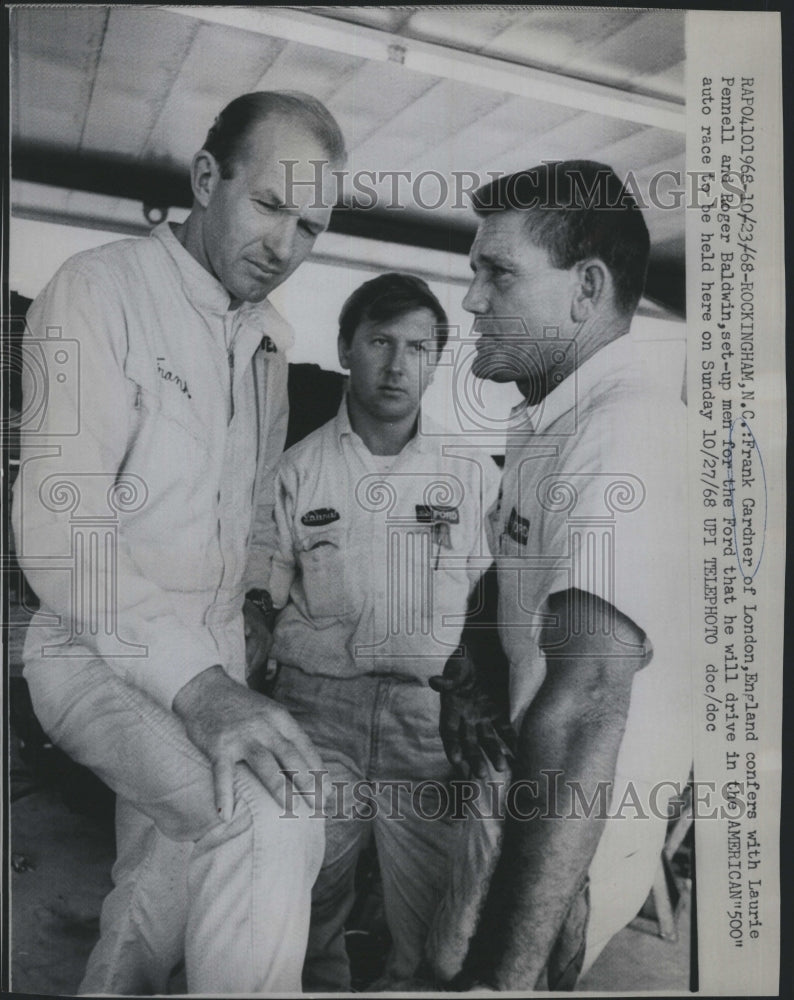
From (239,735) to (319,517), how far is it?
0.38 meters

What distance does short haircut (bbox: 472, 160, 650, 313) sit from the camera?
61.9 inches

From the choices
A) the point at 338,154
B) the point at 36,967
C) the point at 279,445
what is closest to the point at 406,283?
the point at 338,154

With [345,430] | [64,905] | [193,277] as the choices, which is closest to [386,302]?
[345,430]

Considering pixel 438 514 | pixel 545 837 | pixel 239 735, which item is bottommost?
pixel 545 837

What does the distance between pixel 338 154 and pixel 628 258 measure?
0.52 meters

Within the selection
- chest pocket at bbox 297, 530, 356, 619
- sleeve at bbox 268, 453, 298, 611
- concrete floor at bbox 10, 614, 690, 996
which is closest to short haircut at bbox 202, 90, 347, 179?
sleeve at bbox 268, 453, 298, 611

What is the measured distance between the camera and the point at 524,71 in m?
1.58

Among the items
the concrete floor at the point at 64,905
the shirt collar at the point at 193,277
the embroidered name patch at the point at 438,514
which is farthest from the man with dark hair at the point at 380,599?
the concrete floor at the point at 64,905

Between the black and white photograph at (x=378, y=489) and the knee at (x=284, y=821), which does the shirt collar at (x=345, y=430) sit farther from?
the knee at (x=284, y=821)

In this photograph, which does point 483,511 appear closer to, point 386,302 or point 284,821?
point 386,302

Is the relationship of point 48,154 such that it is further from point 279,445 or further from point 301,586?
point 301,586

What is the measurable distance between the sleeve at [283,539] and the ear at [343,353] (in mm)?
197

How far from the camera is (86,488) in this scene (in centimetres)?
156

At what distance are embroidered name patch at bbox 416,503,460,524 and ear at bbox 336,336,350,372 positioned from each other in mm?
267
